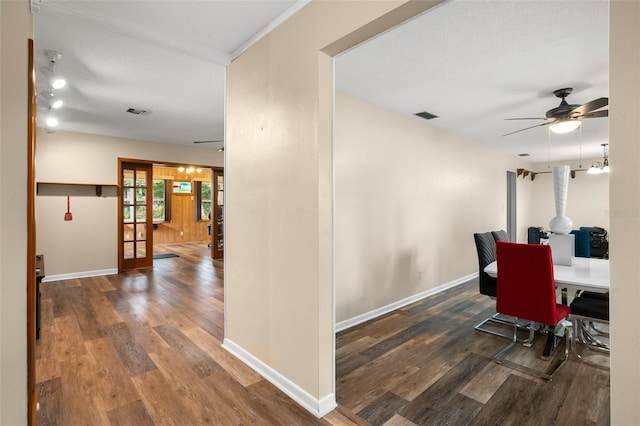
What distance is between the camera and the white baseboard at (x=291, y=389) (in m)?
1.97

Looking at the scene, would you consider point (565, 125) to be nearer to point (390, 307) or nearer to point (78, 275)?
point (390, 307)

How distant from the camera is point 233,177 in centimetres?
276

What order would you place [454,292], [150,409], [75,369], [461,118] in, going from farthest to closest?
[454,292]
[461,118]
[75,369]
[150,409]

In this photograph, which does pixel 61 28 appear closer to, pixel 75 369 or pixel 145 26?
pixel 145 26

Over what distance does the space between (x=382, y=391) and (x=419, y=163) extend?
3.12m

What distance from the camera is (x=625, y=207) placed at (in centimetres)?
91

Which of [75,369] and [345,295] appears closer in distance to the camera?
[75,369]

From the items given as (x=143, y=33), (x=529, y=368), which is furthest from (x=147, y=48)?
(x=529, y=368)

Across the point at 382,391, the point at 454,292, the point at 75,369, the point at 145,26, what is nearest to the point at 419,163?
the point at 454,292

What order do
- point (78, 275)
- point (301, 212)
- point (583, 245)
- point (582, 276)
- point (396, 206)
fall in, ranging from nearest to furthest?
point (301, 212)
point (582, 276)
point (396, 206)
point (583, 245)
point (78, 275)

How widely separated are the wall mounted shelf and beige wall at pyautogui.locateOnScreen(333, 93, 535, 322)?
15.8 feet

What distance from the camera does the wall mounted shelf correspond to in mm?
5352

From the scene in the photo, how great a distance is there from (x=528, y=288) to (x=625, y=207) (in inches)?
82.2

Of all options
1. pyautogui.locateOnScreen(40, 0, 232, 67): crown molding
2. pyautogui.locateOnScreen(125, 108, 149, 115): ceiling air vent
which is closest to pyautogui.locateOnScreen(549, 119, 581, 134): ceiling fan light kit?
pyautogui.locateOnScreen(40, 0, 232, 67): crown molding
